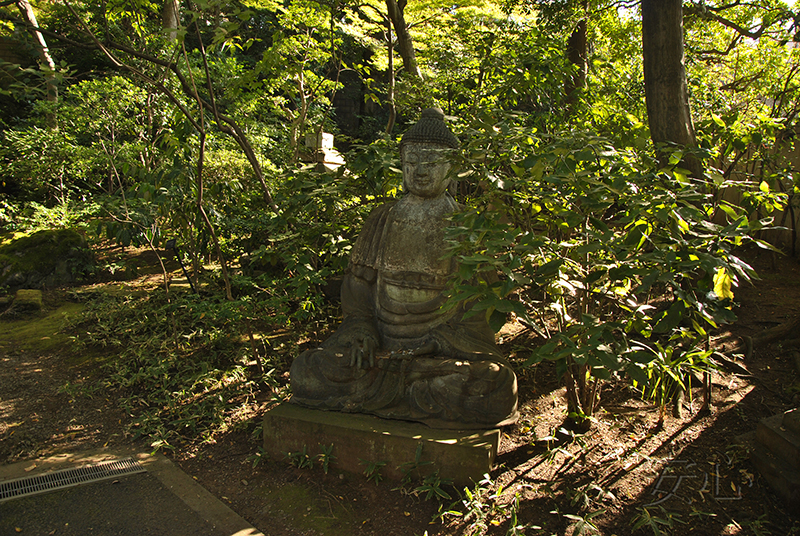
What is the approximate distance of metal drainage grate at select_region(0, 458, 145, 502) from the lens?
2.84m

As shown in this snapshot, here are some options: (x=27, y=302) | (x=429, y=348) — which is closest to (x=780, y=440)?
(x=429, y=348)

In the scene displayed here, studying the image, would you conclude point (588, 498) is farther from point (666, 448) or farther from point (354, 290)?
point (354, 290)

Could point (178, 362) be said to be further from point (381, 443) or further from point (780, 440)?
point (780, 440)

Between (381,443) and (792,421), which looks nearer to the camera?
(792,421)

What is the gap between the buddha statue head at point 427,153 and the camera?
10.5 feet

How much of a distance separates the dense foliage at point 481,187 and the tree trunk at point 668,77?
206mm

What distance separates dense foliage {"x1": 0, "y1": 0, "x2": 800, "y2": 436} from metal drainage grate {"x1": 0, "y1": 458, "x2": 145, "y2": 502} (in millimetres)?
453

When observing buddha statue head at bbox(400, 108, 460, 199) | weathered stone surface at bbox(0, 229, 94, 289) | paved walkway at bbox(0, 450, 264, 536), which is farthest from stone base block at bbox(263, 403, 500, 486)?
weathered stone surface at bbox(0, 229, 94, 289)

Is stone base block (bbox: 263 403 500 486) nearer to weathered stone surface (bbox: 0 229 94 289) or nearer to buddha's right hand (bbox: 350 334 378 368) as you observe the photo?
buddha's right hand (bbox: 350 334 378 368)

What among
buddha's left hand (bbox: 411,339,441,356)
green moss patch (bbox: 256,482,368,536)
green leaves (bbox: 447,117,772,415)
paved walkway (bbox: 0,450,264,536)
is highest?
green leaves (bbox: 447,117,772,415)

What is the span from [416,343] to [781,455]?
204cm

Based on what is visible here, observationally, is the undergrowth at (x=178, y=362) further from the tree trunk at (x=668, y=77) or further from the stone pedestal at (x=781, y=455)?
the tree trunk at (x=668, y=77)

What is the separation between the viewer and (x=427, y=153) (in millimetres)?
3207

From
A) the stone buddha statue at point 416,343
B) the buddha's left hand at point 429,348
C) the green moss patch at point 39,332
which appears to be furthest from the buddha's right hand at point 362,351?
the green moss patch at point 39,332
